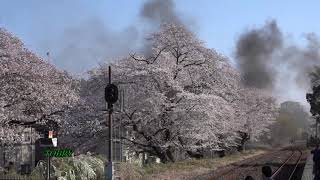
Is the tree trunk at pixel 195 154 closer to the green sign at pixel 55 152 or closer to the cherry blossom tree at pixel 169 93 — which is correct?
the cherry blossom tree at pixel 169 93

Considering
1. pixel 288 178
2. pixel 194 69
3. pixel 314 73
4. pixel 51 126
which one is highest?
pixel 314 73

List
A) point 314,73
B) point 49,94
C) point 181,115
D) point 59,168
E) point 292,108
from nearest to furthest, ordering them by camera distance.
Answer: point 59,168
point 49,94
point 181,115
point 314,73
point 292,108

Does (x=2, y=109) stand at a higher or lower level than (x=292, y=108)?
lower

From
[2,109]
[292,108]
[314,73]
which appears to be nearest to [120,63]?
[2,109]

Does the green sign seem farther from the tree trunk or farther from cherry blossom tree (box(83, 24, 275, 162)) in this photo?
the tree trunk

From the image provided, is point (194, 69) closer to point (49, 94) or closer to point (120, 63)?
point (120, 63)

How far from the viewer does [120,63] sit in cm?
3603

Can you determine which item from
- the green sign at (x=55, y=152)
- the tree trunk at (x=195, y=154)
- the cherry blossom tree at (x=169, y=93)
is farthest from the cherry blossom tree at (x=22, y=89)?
the tree trunk at (x=195, y=154)

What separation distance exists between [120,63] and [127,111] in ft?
12.2

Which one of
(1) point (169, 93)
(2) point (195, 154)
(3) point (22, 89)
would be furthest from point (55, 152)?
(2) point (195, 154)

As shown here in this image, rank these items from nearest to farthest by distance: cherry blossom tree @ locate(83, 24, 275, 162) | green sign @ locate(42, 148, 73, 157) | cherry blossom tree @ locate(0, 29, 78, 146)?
1. green sign @ locate(42, 148, 73, 157)
2. cherry blossom tree @ locate(0, 29, 78, 146)
3. cherry blossom tree @ locate(83, 24, 275, 162)

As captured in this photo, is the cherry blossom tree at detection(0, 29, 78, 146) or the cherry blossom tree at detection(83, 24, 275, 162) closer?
the cherry blossom tree at detection(0, 29, 78, 146)

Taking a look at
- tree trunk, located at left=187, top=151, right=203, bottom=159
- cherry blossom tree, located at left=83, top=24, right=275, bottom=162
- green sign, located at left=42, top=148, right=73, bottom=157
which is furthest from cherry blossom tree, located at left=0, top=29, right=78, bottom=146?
tree trunk, located at left=187, top=151, right=203, bottom=159

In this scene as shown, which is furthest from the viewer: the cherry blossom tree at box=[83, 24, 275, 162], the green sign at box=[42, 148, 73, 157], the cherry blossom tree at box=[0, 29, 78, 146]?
the cherry blossom tree at box=[83, 24, 275, 162]
